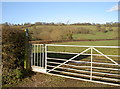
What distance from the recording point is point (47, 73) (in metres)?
6.84

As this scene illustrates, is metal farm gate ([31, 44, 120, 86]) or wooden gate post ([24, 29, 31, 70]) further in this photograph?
wooden gate post ([24, 29, 31, 70])

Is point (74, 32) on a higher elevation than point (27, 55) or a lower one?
higher

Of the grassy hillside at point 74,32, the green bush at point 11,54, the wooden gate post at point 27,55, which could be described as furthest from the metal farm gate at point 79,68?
the grassy hillside at point 74,32

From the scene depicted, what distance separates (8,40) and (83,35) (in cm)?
3159

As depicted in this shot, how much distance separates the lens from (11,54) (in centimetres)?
617

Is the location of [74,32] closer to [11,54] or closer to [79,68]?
[79,68]

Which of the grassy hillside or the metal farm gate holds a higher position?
the grassy hillside

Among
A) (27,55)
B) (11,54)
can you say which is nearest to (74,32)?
(27,55)

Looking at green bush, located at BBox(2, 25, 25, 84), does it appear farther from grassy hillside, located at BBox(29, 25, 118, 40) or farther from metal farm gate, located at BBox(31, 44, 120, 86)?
grassy hillside, located at BBox(29, 25, 118, 40)

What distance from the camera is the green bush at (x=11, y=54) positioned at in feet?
19.9

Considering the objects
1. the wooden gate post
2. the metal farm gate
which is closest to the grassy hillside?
the metal farm gate

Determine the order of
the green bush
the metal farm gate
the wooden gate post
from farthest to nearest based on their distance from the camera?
the wooden gate post → the green bush → the metal farm gate

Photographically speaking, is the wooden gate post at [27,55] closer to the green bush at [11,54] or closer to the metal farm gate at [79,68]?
the metal farm gate at [79,68]

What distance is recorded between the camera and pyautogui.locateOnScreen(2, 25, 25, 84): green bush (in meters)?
6.05
